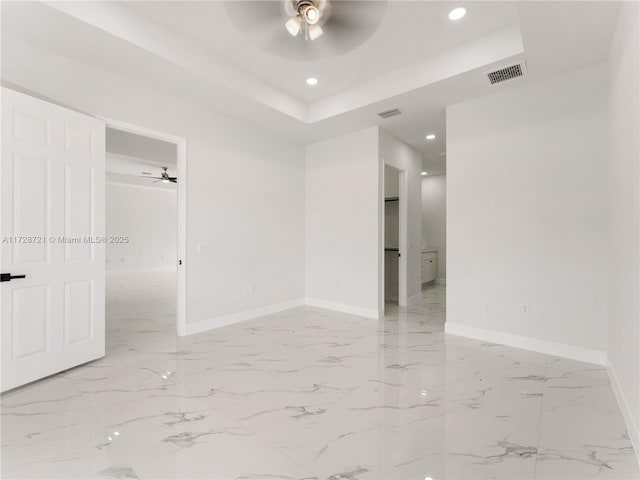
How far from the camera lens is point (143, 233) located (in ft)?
34.8

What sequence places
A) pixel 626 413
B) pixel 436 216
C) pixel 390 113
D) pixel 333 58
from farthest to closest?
pixel 436 216
pixel 390 113
pixel 333 58
pixel 626 413

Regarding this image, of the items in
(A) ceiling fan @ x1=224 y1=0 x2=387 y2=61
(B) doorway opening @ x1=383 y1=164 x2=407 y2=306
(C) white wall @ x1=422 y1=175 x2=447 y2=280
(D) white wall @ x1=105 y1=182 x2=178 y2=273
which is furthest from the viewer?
(D) white wall @ x1=105 y1=182 x2=178 y2=273

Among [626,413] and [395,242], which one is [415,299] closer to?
[395,242]

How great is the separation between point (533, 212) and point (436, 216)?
5.05 metres

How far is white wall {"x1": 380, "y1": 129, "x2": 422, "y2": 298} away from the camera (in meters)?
5.05

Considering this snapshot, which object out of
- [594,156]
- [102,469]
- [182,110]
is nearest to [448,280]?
[594,156]

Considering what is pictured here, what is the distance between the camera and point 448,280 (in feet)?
12.5

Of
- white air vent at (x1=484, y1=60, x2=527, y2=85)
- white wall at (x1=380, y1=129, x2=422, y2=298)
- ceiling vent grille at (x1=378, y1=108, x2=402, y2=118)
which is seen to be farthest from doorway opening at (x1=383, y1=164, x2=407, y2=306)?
white air vent at (x1=484, y1=60, x2=527, y2=85)

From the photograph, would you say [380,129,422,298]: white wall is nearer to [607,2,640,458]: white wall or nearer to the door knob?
[607,2,640,458]: white wall

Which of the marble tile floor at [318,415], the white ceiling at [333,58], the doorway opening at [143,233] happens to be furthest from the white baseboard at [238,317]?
the white ceiling at [333,58]

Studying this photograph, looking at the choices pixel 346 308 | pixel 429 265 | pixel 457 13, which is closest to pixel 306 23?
pixel 457 13

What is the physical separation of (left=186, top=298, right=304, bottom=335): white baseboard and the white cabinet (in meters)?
3.41

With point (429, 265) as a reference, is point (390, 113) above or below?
above

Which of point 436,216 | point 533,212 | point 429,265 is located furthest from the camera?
point 436,216
